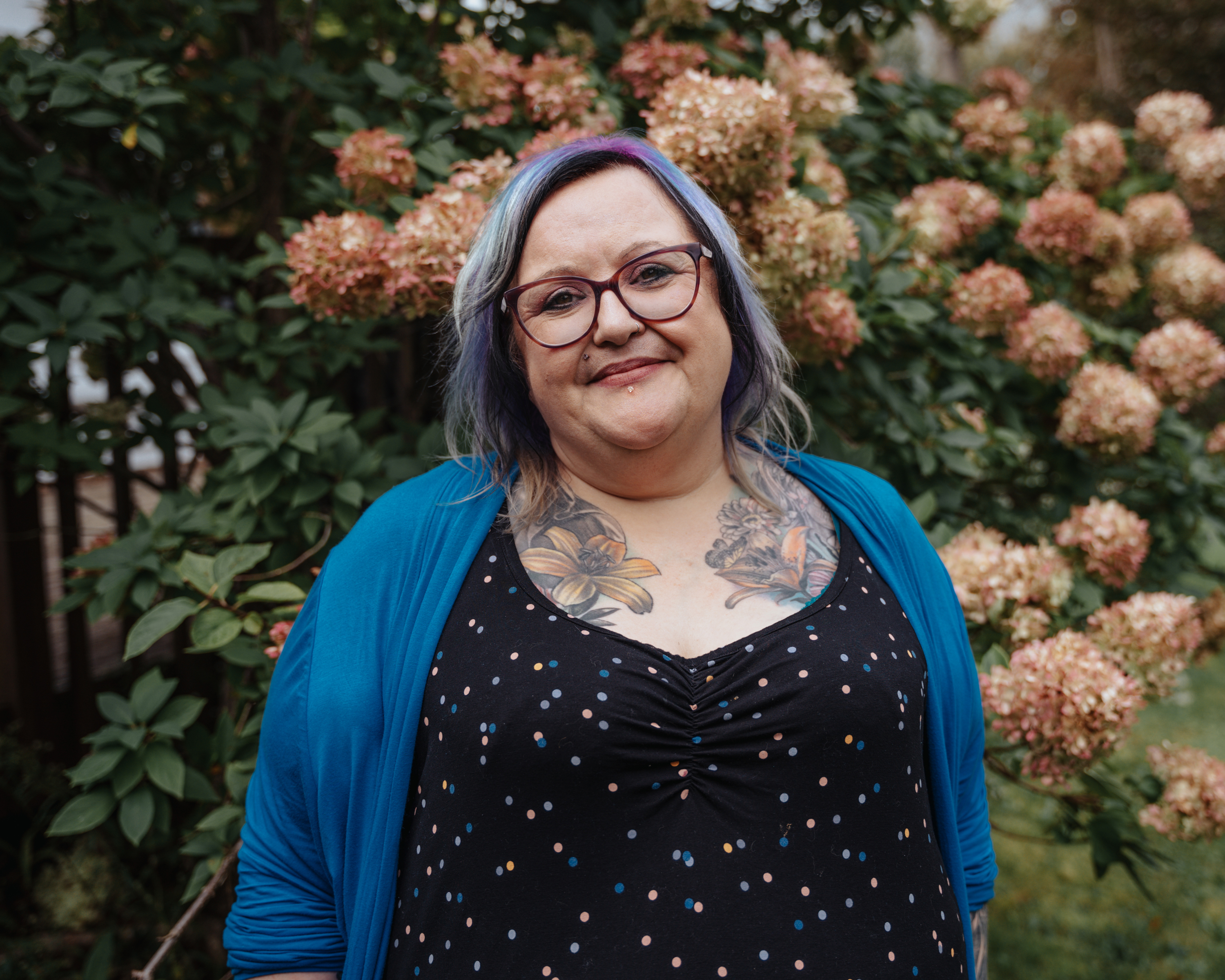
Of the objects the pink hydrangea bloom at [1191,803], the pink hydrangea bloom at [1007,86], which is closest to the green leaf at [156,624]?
the pink hydrangea bloom at [1191,803]

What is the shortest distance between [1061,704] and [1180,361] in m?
1.26

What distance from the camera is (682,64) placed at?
6.72ft

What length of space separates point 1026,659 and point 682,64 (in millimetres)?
1624

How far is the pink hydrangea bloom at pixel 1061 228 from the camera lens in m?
2.24

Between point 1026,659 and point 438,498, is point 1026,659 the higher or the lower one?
the lower one

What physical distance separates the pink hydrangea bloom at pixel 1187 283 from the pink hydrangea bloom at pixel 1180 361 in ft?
0.73

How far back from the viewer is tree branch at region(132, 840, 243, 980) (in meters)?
1.44

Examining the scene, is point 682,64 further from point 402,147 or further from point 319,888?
point 319,888

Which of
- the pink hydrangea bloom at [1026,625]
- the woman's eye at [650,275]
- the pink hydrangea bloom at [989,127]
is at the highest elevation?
the pink hydrangea bloom at [989,127]

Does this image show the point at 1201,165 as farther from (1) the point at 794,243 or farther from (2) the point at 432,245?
(2) the point at 432,245

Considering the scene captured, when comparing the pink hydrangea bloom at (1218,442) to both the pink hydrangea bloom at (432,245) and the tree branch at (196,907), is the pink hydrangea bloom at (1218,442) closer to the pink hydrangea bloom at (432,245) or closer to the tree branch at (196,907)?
the pink hydrangea bloom at (432,245)

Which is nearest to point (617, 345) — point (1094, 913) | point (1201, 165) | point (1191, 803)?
point (1191, 803)

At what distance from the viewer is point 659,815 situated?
1.15 meters

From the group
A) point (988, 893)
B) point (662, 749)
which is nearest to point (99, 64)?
point (662, 749)
